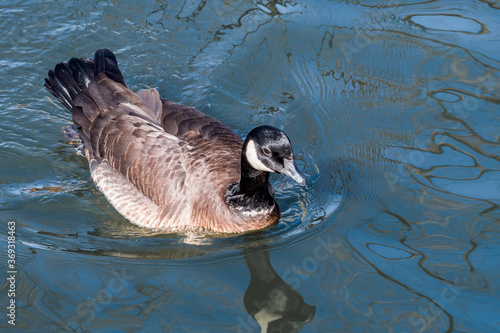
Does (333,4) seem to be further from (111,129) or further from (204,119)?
(111,129)

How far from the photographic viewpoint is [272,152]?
709cm

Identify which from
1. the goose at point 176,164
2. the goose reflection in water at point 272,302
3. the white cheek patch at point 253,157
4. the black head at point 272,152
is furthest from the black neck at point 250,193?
the goose reflection in water at point 272,302

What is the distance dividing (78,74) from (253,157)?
3.28m

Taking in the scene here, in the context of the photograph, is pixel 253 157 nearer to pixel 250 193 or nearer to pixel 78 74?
pixel 250 193

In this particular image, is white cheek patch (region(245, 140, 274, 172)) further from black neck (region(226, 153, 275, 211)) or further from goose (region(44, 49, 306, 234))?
black neck (region(226, 153, 275, 211))

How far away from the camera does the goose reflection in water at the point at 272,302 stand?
6301mm

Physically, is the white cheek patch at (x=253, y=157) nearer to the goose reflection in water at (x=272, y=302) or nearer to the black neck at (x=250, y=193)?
the black neck at (x=250, y=193)

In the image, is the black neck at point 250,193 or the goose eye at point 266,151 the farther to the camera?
the black neck at point 250,193

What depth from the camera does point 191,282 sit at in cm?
673

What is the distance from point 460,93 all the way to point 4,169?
6.96 meters

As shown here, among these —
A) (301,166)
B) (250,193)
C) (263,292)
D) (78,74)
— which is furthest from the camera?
(78,74)

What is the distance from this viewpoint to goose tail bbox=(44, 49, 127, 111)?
8.91m

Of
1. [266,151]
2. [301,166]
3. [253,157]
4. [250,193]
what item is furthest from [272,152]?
[301,166]

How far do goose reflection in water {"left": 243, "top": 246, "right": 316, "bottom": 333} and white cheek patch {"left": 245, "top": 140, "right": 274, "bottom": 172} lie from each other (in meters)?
1.04
